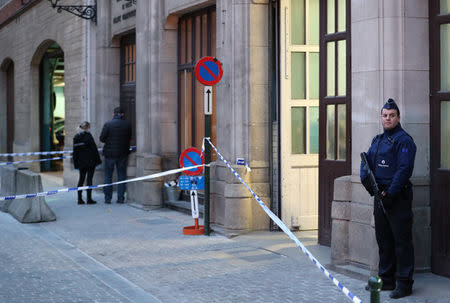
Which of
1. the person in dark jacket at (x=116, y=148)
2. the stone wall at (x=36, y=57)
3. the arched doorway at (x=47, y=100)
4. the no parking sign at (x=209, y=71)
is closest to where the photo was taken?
the no parking sign at (x=209, y=71)

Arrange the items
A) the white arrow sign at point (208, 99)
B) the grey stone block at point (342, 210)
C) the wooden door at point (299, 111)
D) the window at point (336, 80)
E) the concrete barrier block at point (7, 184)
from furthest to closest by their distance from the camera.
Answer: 1. the concrete barrier block at point (7, 184)
2. the wooden door at point (299, 111)
3. the white arrow sign at point (208, 99)
4. the window at point (336, 80)
5. the grey stone block at point (342, 210)

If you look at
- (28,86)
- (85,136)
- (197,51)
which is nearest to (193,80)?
(197,51)

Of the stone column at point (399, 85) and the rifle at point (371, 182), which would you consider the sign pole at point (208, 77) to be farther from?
the rifle at point (371, 182)

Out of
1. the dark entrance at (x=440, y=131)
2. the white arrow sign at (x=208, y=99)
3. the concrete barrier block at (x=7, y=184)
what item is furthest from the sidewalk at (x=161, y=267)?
the concrete barrier block at (x=7, y=184)

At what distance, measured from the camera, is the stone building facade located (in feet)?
26.3

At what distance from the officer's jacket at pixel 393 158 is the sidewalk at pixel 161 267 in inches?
43.5

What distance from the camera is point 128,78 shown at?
691 inches

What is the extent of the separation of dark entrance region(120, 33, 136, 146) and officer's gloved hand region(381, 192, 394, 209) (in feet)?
34.3

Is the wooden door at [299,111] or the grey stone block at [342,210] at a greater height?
the wooden door at [299,111]

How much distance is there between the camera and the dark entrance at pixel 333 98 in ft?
29.9

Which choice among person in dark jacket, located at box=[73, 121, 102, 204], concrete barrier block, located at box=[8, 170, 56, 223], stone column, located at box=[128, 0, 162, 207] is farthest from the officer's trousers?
person in dark jacket, located at box=[73, 121, 102, 204]

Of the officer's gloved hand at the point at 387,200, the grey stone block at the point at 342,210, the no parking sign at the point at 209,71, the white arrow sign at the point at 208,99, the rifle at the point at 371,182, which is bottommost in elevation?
the grey stone block at the point at 342,210

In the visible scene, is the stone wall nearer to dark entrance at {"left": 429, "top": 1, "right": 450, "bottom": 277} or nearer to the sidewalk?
the sidewalk

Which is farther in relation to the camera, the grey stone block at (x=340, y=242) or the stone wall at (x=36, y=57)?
the stone wall at (x=36, y=57)
